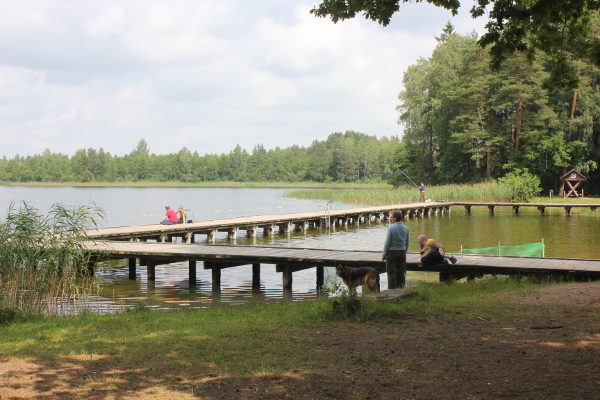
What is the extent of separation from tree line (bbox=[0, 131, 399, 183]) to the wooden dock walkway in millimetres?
106900

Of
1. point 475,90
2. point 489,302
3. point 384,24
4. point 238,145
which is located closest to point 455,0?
point 384,24

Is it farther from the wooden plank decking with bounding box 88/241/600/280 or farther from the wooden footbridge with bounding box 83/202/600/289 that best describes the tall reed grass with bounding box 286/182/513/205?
the wooden plank decking with bounding box 88/241/600/280

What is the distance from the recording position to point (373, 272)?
999cm

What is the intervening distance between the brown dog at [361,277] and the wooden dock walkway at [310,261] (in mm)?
2431

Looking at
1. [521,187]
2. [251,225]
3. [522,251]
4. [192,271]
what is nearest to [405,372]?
[192,271]

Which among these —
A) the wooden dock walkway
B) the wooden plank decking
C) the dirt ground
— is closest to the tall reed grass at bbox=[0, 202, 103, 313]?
the wooden plank decking

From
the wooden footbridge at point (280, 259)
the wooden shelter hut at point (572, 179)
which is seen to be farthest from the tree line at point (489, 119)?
the wooden footbridge at point (280, 259)

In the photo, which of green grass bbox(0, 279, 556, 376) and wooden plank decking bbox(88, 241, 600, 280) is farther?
wooden plank decking bbox(88, 241, 600, 280)

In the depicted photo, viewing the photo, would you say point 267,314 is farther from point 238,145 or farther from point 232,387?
point 238,145

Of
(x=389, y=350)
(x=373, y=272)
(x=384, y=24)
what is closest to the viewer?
(x=389, y=350)

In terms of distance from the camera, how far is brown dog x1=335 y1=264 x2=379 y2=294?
9.94m

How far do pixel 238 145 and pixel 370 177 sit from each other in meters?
41.8

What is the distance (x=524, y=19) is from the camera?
8.36m

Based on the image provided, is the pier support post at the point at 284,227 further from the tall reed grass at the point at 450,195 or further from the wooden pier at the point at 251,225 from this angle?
the tall reed grass at the point at 450,195
